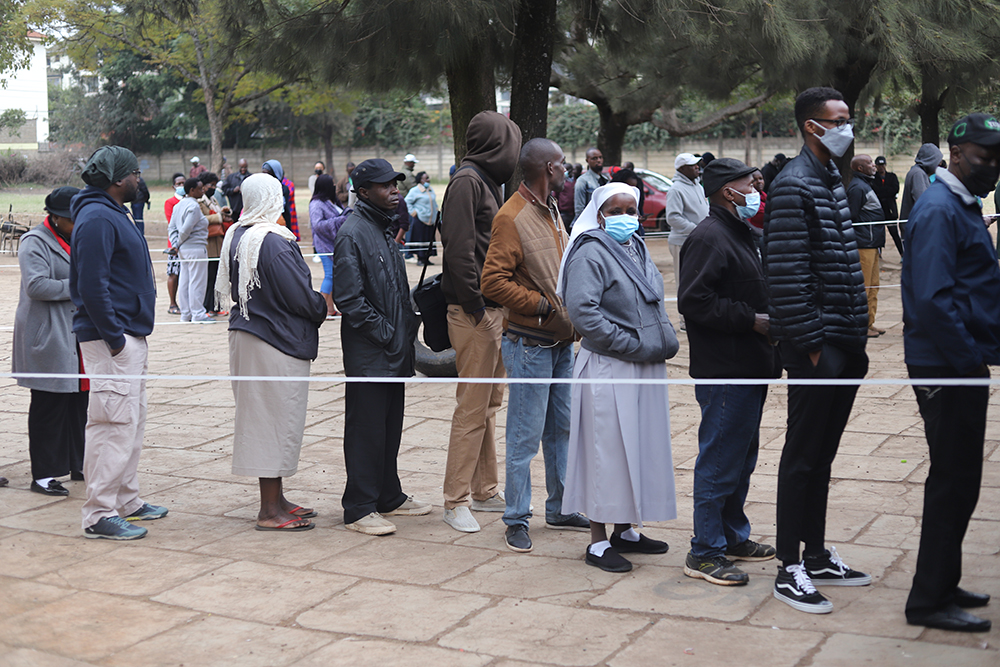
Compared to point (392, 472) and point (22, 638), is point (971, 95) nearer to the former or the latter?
point (392, 472)

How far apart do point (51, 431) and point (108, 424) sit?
3.49ft

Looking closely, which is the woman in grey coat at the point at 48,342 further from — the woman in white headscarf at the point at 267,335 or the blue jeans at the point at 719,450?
the blue jeans at the point at 719,450

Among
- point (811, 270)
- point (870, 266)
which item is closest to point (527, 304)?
point (811, 270)

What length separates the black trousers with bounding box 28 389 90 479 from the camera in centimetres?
579

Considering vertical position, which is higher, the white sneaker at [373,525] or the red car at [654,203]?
the red car at [654,203]

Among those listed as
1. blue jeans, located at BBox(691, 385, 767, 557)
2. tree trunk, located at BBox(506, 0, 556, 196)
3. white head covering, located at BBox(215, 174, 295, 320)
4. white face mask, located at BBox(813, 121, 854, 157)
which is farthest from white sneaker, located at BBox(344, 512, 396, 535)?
tree trunk, located at BBox(506, 0, 556, 196)

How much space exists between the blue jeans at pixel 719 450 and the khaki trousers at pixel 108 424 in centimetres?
272

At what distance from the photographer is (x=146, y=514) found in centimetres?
524

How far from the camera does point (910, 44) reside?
1019cm

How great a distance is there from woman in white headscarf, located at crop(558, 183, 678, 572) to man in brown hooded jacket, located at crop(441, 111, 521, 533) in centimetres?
68

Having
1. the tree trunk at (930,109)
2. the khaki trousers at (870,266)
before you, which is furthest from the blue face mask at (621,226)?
the tree trunk at (930,109)

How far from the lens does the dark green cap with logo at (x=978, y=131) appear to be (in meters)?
3.71

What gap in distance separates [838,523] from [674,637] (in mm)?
1583

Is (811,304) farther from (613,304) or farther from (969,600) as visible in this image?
(969,600)
